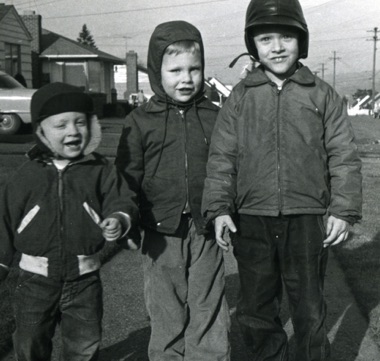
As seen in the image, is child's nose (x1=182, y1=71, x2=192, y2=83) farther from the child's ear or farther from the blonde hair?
the child's ear

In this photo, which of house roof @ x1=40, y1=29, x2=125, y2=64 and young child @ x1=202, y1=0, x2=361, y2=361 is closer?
young child @ x1=202, y1=0, x2=361, y2=361

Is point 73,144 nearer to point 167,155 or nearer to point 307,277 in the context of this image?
point 167,155

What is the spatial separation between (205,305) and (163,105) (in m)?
1.05

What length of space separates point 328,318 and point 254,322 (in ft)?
4.42

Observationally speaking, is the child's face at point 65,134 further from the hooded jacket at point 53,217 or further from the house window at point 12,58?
the house window at point 12,58

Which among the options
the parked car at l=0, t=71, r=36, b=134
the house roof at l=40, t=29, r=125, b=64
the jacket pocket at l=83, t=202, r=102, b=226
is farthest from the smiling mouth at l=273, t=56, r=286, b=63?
the house roof at l=40, t=29, r=125, b=64

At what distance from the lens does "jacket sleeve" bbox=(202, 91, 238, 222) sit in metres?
3.24

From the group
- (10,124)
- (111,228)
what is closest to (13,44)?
(10,124)

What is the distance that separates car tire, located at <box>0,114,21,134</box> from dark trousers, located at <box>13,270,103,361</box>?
15.6 m

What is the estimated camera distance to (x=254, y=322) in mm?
3350

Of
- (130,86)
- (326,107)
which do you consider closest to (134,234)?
(326,107)

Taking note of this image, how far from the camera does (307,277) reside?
322cm

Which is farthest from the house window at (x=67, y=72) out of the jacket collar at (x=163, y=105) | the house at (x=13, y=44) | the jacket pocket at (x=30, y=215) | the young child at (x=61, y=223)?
the jacket pocket at (x=30, y=215)

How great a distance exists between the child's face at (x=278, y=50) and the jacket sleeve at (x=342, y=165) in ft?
0.86
